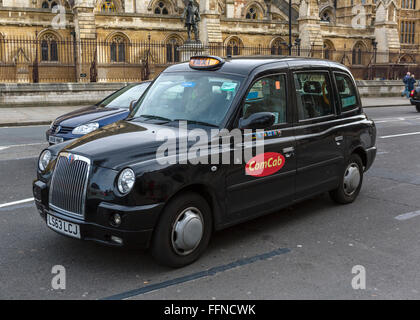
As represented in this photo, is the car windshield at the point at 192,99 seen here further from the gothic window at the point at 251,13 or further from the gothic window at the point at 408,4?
the gothic window at the point at 408,4

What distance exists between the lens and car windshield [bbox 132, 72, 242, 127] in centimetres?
477

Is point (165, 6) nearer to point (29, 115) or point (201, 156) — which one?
point (29, 115)

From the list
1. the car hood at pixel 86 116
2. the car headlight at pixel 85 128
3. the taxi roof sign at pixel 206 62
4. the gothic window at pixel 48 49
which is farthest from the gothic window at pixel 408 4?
the taxi roof sign at pixel 206 62

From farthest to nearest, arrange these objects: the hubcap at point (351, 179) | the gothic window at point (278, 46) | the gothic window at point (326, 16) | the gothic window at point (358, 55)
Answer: the gothic window at point (326, 16) → the gothic window at point (358, 55) → the gothic window at point (278, 46) → the hubcap at point (351, 179)

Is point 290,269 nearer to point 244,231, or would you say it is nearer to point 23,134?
point 244,231

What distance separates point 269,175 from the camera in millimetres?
4984

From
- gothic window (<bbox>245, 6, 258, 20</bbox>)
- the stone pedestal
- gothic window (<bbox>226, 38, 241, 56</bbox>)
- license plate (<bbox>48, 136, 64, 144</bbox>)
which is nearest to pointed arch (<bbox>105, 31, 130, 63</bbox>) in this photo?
the stone pedestal

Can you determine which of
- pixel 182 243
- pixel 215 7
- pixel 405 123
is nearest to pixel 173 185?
pixel 182 243

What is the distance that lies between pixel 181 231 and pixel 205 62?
1991mm

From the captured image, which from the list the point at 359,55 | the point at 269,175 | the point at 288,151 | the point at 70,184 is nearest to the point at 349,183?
the point at 288,151

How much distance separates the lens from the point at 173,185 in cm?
404

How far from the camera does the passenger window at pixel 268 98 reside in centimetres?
486

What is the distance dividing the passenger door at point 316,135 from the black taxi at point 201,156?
13 millimetres

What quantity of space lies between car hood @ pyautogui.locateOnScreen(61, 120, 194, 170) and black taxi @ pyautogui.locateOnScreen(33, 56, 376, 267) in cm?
1
